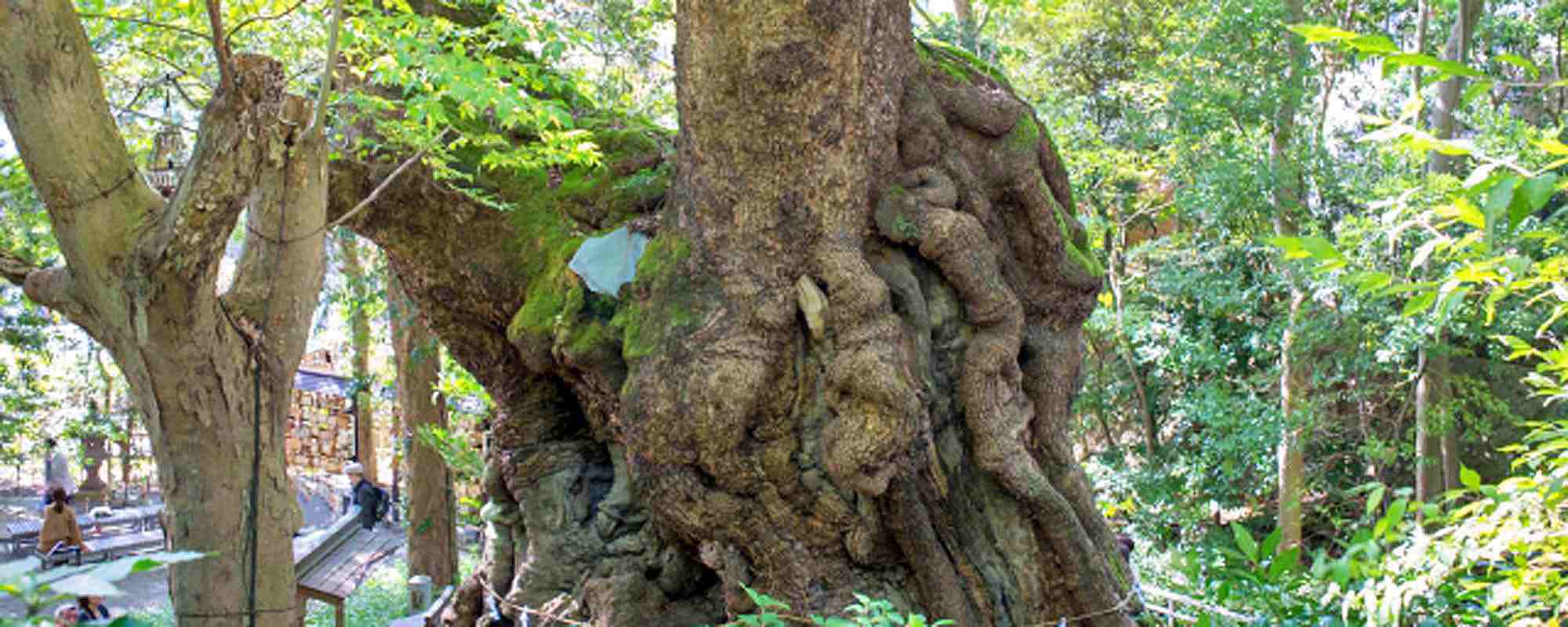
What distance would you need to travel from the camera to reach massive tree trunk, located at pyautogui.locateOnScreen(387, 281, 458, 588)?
11.9m

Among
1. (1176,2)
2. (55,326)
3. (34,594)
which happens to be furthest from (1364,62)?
(55,326)

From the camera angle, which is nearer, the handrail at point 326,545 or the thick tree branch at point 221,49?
the thick tree branch at point 221,49

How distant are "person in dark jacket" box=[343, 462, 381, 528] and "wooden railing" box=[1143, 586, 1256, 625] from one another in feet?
34.3

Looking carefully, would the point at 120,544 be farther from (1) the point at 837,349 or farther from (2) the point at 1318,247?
(2) the point at 1318,247

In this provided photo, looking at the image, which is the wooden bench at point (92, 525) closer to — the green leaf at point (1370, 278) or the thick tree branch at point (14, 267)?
the thick tree branch at point (14, 267)

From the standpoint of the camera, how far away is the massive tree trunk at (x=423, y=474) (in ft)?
39.1

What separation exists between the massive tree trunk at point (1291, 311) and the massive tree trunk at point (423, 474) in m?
7.93

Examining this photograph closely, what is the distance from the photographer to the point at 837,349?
5176 millimetres

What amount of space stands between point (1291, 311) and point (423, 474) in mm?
8386

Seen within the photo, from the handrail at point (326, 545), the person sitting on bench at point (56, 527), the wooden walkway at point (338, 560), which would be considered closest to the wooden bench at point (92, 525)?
the wooden walkway at point (338, 560)

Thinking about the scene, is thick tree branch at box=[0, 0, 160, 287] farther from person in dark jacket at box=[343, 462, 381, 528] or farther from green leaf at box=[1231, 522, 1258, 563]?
person in dark jacket at box=[343, 462, 381, 528]

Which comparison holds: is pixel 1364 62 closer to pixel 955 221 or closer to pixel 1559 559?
pixel 955 221

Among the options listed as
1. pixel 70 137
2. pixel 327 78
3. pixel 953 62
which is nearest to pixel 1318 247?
pixel 327 78

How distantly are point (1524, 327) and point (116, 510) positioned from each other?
19.4m
